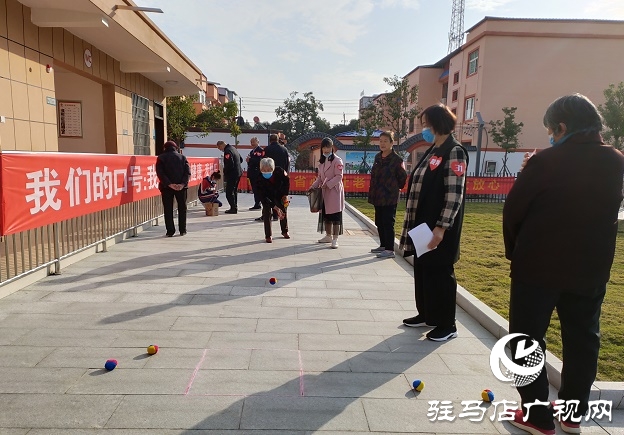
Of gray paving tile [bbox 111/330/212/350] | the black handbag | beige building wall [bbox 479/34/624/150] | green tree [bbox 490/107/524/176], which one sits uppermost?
beige building wall [bbox 479/34/624/150]

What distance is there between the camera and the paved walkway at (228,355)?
268cm

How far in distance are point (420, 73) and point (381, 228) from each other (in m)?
40.2

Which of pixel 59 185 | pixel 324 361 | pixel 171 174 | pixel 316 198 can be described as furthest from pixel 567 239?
pixel 171 174

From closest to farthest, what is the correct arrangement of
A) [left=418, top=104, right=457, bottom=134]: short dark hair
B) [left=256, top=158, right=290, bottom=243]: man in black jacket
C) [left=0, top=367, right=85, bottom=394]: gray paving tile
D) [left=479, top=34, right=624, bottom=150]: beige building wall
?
1. [left=0, top=367, right=85, bottom=394]: gray paving tile
2. [left=418, top=104, right=457, bottom=134]: short dark hair
3. [left=256, top=158, right=290, bottom=243]: man in black jacket
4. [left=479, top=34, right=624, bottom=150]: beige building wall

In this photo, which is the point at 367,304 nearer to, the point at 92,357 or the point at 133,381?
the point at 133,381

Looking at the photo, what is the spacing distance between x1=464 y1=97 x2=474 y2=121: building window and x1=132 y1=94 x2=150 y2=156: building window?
26.8 m

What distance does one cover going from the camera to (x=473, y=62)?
33.0 meters

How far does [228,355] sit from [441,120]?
8.48ft

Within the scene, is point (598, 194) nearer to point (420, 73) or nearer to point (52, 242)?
point (52, 242)

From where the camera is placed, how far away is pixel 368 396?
298cm

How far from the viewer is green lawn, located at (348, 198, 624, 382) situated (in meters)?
3.71

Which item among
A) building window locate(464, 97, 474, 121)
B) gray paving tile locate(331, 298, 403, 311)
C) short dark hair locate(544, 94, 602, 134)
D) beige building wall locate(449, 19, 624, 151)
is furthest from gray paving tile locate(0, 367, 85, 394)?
building window locate(464, 97, 474, 121)

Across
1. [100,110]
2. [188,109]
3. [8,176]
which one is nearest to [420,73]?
[188,109]

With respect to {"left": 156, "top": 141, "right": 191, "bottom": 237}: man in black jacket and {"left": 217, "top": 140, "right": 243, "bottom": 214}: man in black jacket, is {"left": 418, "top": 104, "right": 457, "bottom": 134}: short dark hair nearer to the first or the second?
{"left": 156, "top": 141, "right": 191, "bottom": 237}: man in black jacket
